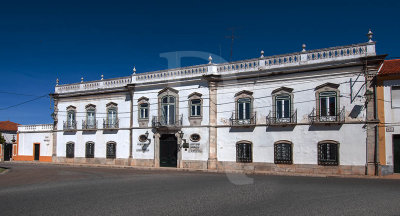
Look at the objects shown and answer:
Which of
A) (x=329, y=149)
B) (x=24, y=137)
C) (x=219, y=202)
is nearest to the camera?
(x=219, y=202)

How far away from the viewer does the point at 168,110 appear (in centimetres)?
2433

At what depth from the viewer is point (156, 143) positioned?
80.1 ft

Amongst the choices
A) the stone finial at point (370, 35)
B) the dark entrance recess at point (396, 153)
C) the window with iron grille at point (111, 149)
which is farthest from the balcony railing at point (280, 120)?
the window with iron grille at point (111, 149)

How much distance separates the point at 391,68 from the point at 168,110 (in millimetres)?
13924

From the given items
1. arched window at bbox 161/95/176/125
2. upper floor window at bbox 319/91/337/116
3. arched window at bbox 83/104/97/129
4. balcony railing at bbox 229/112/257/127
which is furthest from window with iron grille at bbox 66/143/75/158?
upper floor window at bbox 319/91/337/116

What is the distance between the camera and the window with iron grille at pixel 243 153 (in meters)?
21.2

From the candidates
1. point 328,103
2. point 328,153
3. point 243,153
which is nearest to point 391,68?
point 328,103

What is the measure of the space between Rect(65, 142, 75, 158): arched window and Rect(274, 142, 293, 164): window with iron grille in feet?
57.4

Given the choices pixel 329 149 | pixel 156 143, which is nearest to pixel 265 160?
pixel 329 149

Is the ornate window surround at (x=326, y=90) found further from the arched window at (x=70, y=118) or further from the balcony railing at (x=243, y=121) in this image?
the arched window at (x=70, y=118)

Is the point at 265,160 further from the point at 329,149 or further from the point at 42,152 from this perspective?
the point at 42,152

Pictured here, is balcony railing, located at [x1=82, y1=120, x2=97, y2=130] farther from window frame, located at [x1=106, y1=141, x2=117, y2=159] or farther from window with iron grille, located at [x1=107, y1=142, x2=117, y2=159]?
window with iron grille, located at [x1=107, y1=142, x2=117, y2=159]

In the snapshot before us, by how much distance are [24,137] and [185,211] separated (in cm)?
3039

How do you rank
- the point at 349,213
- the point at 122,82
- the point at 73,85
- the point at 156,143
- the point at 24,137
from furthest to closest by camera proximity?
the point at 24,137, the point at 73,85, the point at 122,82, the point at 156,143, the point at 349,213
